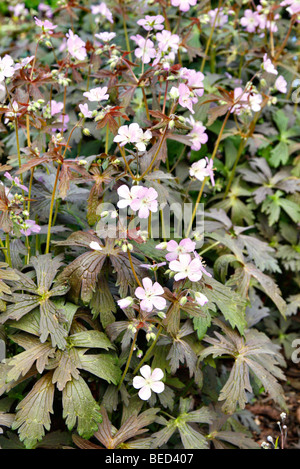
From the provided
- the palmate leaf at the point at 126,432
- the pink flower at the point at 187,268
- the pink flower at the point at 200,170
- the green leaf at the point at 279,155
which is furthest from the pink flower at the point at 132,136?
the green leaf at the point at 279,155

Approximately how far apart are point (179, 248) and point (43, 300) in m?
0.51

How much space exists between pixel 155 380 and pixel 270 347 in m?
0.79

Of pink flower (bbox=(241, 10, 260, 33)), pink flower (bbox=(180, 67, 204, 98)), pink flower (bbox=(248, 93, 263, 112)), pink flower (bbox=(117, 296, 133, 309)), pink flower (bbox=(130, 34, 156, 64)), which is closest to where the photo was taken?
pink flower (bbox=(117, 296, 133, 309))

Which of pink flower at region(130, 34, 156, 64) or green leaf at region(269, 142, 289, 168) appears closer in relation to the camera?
pink flower at region(130, 34, 156, 64)

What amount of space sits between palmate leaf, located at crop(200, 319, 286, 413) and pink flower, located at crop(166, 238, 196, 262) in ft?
1.35

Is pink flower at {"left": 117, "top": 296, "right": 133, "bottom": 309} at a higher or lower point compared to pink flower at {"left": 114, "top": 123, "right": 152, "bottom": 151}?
lower

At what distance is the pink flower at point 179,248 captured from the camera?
1.52 metres

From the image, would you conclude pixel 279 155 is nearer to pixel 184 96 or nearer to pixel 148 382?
pixel 184 96

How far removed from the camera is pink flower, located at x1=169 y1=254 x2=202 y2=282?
4.85 ft

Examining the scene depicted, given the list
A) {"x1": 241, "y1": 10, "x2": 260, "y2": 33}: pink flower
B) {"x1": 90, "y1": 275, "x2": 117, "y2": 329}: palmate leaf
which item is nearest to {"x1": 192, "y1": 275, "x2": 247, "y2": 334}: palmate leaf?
{"x1": 90, "y1": 275, "x2": 117, "y2": 329}: palmate leaf

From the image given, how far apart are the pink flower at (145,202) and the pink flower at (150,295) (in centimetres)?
22

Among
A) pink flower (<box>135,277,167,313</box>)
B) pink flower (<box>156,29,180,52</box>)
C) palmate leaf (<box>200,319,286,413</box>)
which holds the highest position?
pink flower (<box>156,29,180,52</box>)

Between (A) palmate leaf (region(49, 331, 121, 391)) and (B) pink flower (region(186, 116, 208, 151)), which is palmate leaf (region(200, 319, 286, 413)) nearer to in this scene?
(A) palmate leaf (region(49, 331, 121, 391))
